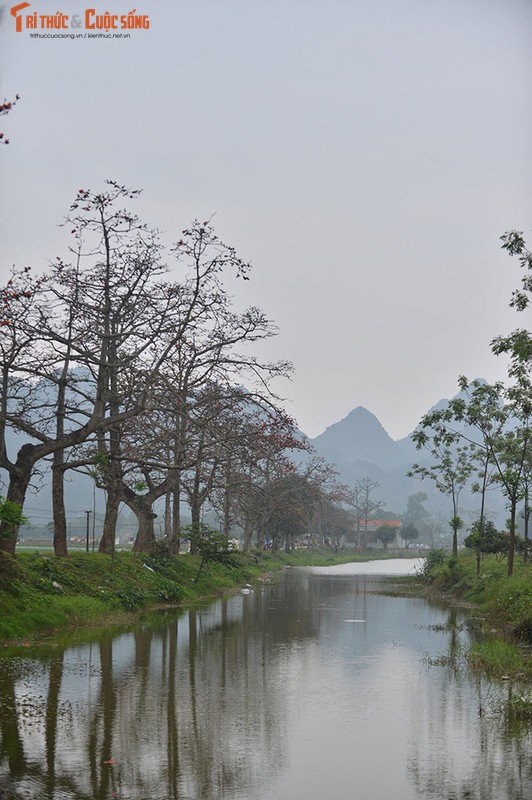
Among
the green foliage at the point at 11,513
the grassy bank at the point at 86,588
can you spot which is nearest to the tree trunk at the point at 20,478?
the grassy bank at the point at 86,588

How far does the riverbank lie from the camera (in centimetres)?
1600

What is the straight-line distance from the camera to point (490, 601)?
26.8m

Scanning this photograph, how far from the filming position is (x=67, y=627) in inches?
775

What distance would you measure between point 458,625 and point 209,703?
1353 cm

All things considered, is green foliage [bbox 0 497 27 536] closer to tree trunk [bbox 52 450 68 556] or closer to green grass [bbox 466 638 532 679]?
tree trunk [bbox 52 450 68 556]

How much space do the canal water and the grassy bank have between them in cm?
116

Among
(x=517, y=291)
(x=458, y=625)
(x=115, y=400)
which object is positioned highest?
(x=517, y=291)

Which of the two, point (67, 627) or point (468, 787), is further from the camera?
point (67, 627)

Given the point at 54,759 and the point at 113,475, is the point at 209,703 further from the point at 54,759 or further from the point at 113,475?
the point at 113,475

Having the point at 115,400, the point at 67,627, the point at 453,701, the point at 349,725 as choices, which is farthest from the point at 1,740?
the point at 115,400

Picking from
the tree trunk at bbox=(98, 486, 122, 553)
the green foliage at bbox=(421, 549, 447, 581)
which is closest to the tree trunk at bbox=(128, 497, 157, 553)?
the tree trunk at bbox=(98, 486, 122, 553)

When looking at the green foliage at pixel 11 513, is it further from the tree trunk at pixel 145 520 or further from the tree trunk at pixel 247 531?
the tree trunk at pixel 247 531

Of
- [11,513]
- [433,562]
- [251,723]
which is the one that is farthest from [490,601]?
[433,562]

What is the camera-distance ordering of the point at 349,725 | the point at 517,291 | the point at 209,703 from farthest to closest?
1. the point at 517,291
2. the point at 209,703
3. the point at 349,725
